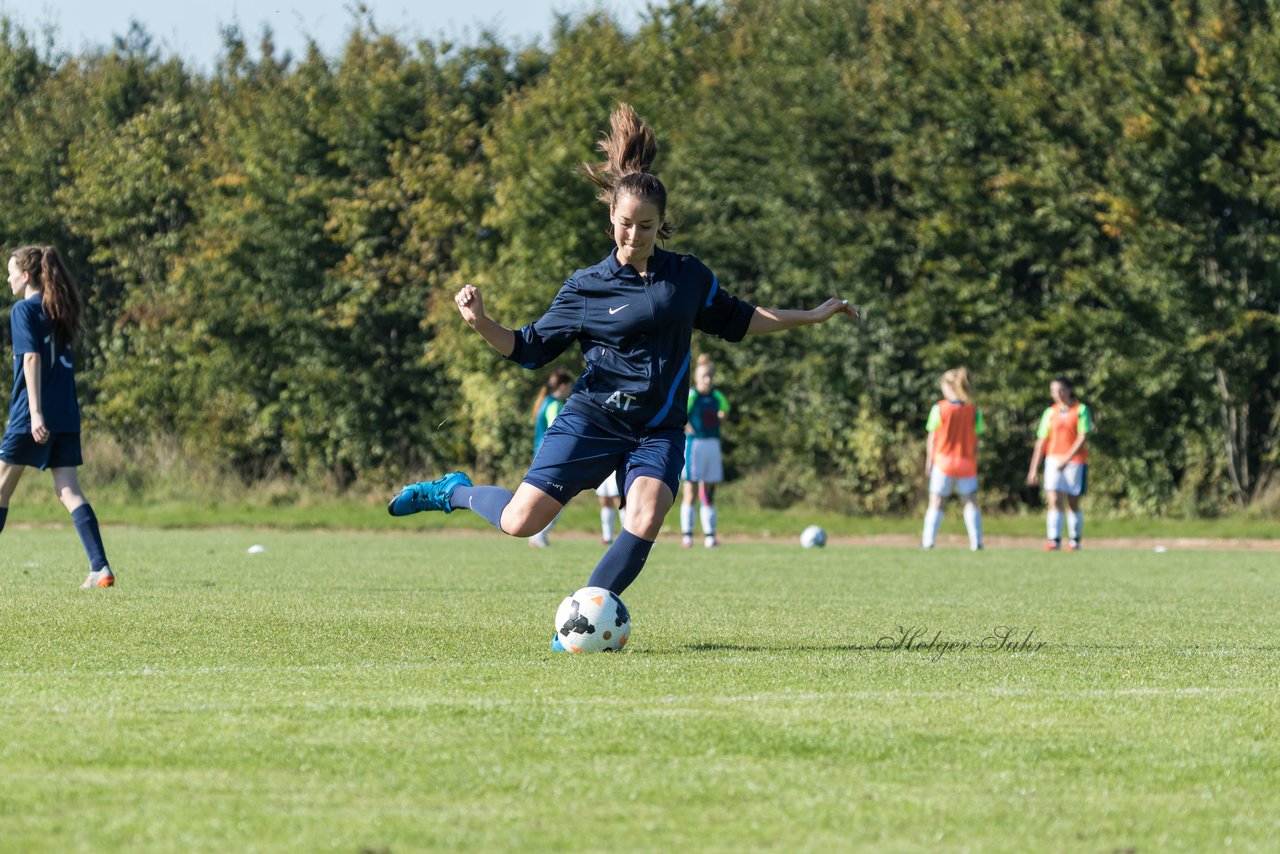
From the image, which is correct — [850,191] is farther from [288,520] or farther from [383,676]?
[383,676]

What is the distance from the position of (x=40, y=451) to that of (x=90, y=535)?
656 millimetres

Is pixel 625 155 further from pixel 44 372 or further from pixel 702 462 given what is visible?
pixel 702 462

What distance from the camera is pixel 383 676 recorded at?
6.44 m

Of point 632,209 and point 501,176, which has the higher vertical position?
point 501,176

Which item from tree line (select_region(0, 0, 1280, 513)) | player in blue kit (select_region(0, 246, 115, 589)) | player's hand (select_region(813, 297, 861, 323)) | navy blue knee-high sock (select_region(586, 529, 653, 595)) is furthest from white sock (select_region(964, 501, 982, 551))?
navy blue knee-high sock (select_region(586, 529, 653, 595))

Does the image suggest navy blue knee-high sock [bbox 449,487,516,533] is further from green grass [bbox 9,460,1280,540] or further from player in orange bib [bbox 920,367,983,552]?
green grass [bbox 9,460,1280,540]

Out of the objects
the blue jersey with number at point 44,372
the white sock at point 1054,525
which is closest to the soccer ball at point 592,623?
the blue jersey with number at point 44,372

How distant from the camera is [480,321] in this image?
739cm

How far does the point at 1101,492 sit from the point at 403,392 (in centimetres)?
1332

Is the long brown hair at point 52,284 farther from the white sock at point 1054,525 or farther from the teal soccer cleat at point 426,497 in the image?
the white sock at point 1054,525

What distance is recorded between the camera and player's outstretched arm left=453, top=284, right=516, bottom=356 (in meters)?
7.33

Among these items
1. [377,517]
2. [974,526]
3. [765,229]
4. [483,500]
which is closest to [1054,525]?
[974,526]

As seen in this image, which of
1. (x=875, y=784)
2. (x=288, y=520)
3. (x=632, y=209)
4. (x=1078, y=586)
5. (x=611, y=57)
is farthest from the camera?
(x=611, y=57)

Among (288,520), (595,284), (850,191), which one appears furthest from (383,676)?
(850,191)
